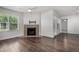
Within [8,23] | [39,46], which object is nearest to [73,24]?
[39,46]

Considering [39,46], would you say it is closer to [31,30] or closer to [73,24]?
[31,30]

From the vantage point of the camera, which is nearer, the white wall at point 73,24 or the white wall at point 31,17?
the white wall at point 31,17

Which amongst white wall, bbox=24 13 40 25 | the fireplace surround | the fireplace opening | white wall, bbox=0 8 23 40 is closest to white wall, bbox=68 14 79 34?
white wall, bbox=24 13 40 25

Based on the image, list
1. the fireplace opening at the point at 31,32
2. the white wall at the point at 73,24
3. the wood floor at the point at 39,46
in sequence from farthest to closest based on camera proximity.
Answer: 1. the white wall at the point at 73,24
2. the fireplace opening at the point at 31,32
3. the wood floor at the point at 39,46

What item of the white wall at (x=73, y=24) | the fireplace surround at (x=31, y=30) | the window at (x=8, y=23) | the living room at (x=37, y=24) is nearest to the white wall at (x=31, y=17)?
the living room at (x=37, y=24)

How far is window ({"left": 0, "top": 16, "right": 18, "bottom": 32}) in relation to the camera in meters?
5.38

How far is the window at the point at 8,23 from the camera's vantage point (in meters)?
5.38

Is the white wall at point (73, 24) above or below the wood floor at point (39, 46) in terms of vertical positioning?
above

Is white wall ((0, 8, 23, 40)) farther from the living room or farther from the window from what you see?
the window

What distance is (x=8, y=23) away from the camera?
18.8 ft

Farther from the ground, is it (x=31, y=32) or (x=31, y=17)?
(x=31, y=17)

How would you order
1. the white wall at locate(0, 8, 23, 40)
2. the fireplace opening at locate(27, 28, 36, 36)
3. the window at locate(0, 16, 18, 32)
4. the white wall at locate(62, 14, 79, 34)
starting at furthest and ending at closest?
the white wall at locate(62, 14, 79, 34) → the fireplace opening at locate(27, 28, 36, 36) → the window at locate(0, 16, 18, 32) → the white wall at locate(0, 8, 23, 40)

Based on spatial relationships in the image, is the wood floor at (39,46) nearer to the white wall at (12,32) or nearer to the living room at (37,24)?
the living room at (37,24)
